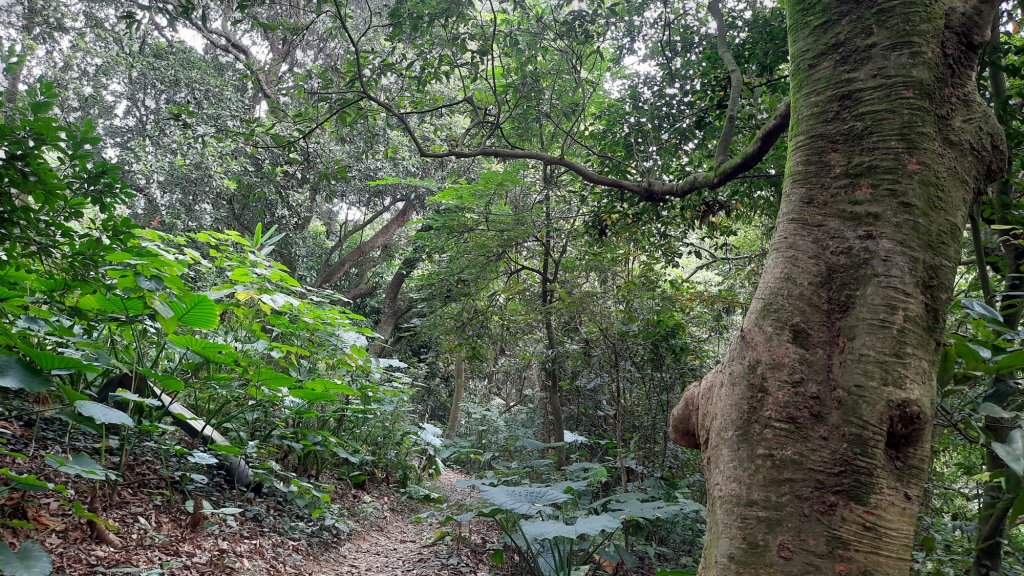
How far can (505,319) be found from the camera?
5.69m

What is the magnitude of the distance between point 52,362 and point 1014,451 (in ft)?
9.30

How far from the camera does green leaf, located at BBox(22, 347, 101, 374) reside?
1907 millimetres

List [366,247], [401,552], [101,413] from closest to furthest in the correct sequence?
[101,413] → [401,552] → [366,247]

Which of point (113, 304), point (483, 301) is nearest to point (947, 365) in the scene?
point (113, 304)

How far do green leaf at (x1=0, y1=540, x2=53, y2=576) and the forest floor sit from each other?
Answer: 21 centimetres

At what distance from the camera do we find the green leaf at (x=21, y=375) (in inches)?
66.1

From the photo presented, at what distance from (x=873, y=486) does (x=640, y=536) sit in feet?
9.29

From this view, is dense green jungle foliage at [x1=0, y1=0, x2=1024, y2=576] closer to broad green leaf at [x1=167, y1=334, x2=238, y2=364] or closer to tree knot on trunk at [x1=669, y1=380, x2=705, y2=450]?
broad green leaf at [x1=167, y1=334, x2=238, y2=364]

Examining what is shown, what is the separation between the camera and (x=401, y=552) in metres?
4.02

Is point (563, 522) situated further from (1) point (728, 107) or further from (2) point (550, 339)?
(2) point (550, 339)

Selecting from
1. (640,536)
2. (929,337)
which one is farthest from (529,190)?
(929,337)

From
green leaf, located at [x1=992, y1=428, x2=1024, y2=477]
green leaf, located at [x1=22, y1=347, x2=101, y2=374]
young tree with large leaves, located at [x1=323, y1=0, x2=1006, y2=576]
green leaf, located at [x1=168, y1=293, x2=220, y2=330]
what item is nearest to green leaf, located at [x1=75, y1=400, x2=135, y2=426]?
green leaf, located at [x1=22, y1=347, x2=101, y2=374]

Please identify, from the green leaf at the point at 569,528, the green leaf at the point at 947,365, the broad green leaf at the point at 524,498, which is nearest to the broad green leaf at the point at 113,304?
the broad green leaf at the point at 524,498

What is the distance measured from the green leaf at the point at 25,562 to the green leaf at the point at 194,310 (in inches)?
51.6
